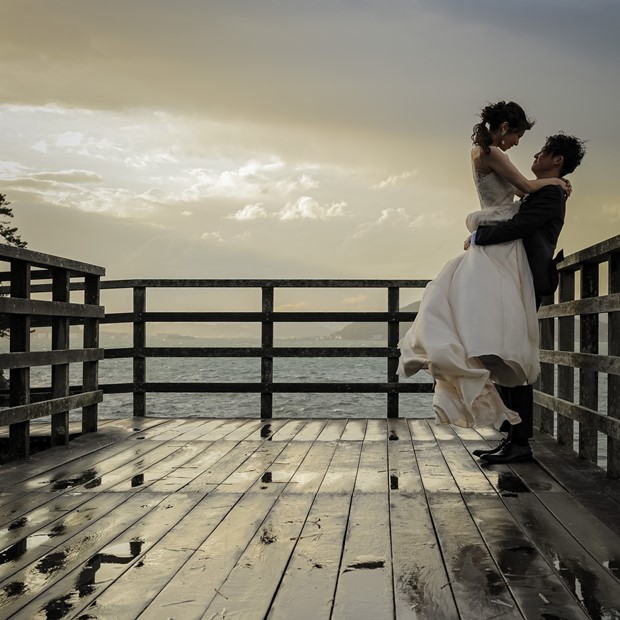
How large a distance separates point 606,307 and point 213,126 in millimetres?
19354

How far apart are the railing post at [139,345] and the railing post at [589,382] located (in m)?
3.81

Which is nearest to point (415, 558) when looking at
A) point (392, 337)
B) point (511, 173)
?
point (511, 173)

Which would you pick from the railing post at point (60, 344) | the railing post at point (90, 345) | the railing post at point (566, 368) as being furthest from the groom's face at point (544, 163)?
the railing post at point (90, 345)

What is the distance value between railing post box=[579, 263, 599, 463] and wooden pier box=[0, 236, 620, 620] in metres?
0.01

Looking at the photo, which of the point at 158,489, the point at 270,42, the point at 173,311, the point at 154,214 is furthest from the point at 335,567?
the point at 154,214

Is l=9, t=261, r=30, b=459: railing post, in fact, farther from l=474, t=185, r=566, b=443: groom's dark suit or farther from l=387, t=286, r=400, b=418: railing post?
l=387, t=286, r=400, b=418: railing post

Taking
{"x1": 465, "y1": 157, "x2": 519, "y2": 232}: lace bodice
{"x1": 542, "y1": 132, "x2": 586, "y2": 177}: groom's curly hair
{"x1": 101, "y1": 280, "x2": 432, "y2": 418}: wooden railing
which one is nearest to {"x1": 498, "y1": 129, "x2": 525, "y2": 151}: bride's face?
{"x1": 465, "y1": 157, "x2": 519, "y2": 232}: lace bodice

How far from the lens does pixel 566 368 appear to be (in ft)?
16.6

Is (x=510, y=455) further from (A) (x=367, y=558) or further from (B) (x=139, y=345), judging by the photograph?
(B) (x=139, y=345)

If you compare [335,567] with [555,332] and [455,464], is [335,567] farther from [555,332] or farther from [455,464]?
[555,332]

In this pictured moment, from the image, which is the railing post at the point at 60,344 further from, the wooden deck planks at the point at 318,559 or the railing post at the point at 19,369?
the wooden deck planks at the point at 318,559

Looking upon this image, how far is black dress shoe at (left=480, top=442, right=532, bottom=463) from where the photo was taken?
4.31 metres

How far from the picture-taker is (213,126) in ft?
73.0

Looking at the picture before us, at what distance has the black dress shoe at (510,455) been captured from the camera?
4309 mm
